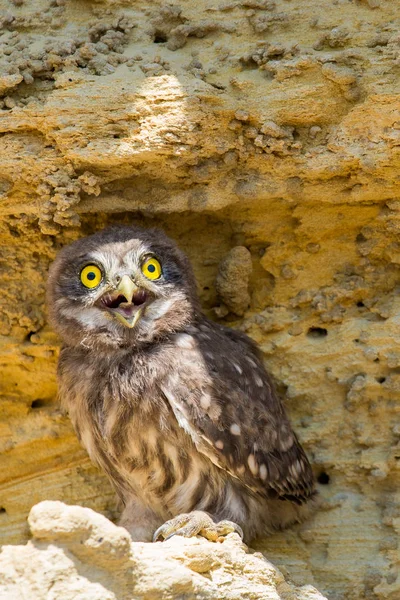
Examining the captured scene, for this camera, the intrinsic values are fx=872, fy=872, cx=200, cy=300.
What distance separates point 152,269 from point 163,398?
630 mm

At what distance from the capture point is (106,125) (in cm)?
396

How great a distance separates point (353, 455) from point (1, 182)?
86.0 inches

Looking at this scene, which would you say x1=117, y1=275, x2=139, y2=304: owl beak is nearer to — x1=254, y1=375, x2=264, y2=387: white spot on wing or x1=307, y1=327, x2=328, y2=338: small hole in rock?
x1=254, y1=375, x2=264, y2=387: white spot on wing

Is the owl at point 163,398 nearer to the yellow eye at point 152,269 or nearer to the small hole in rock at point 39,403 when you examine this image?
the yellow eye at point 152,269

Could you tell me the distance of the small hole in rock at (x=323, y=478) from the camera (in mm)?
4453

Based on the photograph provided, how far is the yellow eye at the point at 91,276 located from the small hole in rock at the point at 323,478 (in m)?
1.54

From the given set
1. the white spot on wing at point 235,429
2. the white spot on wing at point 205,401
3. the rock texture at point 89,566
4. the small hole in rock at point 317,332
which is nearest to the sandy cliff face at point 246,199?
the small hole in rock at point 317,332

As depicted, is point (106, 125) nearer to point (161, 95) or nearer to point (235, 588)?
point (161, 95)

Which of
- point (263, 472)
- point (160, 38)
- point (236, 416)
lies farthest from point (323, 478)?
point (160, 38)

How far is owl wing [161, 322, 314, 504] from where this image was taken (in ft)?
12.4

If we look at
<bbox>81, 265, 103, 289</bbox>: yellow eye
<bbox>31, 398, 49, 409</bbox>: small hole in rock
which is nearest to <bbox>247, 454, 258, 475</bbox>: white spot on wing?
<bbox>81, 265, 103, 289</bbox>: yellow eye

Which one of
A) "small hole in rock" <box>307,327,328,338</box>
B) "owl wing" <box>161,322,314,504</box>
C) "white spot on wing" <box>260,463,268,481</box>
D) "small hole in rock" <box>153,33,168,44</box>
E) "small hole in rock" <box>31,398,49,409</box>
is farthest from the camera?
"small hole in rock" <box>31,398,49,409</box>

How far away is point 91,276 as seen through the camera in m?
4.01

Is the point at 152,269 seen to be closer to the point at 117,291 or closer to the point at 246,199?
the point at 117,291
